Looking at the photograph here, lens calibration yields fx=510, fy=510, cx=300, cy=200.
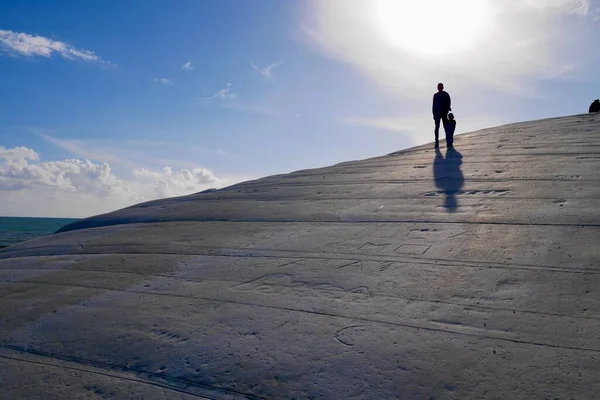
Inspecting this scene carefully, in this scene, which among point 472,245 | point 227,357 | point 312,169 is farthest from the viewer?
point 312,169

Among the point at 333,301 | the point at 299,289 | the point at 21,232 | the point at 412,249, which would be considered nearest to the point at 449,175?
the point at 412,249

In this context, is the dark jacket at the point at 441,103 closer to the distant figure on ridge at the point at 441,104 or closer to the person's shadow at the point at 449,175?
the distant figure on ridge at the point at 441,104

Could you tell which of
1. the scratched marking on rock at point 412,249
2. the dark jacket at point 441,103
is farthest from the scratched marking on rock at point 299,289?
the dark jacket at point 441,103

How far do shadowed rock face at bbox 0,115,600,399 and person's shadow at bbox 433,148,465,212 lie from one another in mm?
59

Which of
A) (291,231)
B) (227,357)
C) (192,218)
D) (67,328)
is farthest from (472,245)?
(192,218)

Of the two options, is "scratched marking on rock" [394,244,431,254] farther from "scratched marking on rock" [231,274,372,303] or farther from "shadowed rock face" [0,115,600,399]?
"scratched marking on rock" [231,274,372,303]

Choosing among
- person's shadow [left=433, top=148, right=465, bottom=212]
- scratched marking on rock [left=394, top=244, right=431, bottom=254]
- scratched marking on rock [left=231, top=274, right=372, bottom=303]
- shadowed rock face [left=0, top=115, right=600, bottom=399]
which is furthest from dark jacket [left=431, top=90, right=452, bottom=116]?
scratched marking on rock [left=231, top=274, right=372, bottom=303]

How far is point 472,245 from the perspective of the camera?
4398 mm

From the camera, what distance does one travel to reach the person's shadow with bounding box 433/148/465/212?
20.1 feet

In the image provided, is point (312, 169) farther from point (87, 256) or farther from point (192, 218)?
point (87, 256)

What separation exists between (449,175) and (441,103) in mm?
2866

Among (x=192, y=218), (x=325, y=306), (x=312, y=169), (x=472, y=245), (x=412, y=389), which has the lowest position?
(x=412, y=389)

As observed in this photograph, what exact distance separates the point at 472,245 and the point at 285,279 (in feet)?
5.40

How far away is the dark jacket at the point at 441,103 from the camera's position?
32.7 ft
